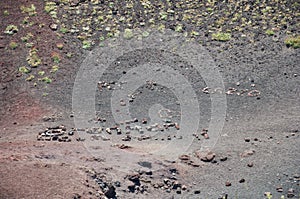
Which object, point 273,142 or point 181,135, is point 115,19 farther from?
point 273,142

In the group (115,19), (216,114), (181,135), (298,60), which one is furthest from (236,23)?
(181,135)

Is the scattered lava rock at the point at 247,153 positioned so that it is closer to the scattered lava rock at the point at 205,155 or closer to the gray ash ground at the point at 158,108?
the gray ash ground at the point at 158,108

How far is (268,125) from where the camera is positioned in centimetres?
1789

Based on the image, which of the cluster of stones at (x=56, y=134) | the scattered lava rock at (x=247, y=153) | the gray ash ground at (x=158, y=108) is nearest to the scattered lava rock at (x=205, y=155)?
the gray ash ground at (x=158, y=108)

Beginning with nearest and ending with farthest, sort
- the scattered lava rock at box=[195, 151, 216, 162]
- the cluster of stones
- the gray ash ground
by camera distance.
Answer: the gray ash ground
the scattered lava rock at box=[195, 151, 216, 162]
the cluster of stones

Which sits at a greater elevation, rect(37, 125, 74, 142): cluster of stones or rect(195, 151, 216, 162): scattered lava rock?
rect(37, 125, 74, 142): cluster of stones

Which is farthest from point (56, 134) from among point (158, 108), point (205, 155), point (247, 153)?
point (247, 153)

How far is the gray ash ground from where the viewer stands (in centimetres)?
1412

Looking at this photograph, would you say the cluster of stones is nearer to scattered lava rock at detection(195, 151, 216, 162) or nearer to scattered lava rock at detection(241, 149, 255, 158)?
scattered lava rock at detection(195, 151, 216, 162)

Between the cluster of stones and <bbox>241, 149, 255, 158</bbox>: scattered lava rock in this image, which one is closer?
<bbox>241, 149, 255, 158</bbox>: scattered lava rock

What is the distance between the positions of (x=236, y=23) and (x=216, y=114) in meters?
6.91

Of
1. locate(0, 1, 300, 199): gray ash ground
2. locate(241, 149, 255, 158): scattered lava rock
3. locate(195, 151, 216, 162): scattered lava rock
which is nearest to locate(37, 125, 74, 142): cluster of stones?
locate(0, 1, 300, 199): gray ash ground

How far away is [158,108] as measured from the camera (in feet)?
63.4

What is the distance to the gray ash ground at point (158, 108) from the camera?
14.1 metres
